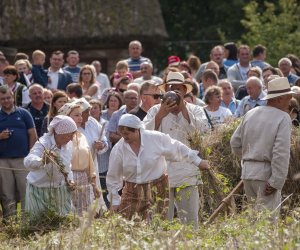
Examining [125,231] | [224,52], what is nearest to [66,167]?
[125,231]

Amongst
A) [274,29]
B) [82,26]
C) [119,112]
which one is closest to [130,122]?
[119,112]

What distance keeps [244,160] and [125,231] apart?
250cm

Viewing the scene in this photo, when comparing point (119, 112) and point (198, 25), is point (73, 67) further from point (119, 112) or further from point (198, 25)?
point (198, 25)

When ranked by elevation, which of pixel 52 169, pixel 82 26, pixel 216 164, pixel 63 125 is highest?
pixel 82 26

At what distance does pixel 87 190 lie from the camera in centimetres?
1385

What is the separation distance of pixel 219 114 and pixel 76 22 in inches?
489

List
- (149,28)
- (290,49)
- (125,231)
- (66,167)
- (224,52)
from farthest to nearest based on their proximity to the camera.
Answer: (149,28)
(290,49)
(224,52)
(66,167)
(125,231)

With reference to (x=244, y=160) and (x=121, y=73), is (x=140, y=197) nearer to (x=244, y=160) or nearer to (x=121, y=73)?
(x=244, y=160)

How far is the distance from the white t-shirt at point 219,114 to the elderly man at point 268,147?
3463mm

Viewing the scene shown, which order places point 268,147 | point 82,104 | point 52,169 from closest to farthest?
point 268,147
point 52,169
point 82,104

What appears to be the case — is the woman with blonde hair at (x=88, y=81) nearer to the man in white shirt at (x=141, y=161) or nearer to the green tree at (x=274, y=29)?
the man in white shirt at (x=141, y=161)

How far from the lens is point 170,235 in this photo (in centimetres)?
1013

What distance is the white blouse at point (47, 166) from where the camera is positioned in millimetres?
13219

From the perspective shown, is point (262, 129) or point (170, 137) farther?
point (170, 137)
